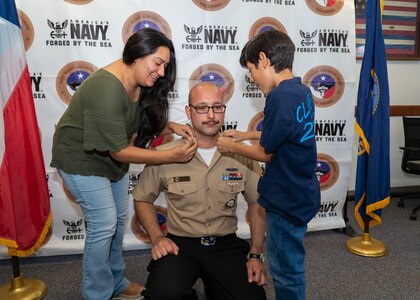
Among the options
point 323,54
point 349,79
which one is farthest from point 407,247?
point 323,54

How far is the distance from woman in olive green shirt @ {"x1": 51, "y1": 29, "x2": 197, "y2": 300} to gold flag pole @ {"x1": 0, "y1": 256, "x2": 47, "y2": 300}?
1.74ft

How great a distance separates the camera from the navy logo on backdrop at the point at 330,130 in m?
3.02

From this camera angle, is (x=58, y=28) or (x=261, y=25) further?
(x=261, y=25)

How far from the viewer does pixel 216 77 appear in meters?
2.77

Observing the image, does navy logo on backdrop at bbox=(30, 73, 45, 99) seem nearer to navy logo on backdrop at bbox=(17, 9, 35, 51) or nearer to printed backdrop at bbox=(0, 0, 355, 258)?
printed backdrop at bbox=(0, 0, 355, 258)

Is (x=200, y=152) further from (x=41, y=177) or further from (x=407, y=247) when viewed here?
(x=407, y=247)

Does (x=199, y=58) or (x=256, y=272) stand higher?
(x=199, y=58)

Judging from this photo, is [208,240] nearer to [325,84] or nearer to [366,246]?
[366,246]

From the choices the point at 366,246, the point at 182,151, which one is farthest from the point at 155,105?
the point at 366,246

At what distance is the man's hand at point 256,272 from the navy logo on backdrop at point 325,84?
1706 millimetres

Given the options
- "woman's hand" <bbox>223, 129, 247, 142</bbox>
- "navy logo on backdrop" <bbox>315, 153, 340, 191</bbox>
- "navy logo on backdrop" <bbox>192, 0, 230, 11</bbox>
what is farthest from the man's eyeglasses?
"navy logo on backdrop" <bbox>315, 153, 340, 191</bbox>

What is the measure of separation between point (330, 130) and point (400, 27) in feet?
5.62

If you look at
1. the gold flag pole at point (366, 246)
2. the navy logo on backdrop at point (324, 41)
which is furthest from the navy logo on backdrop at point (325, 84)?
the gold flag pole at point (366, 246)

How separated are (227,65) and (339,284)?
1.71 meters
